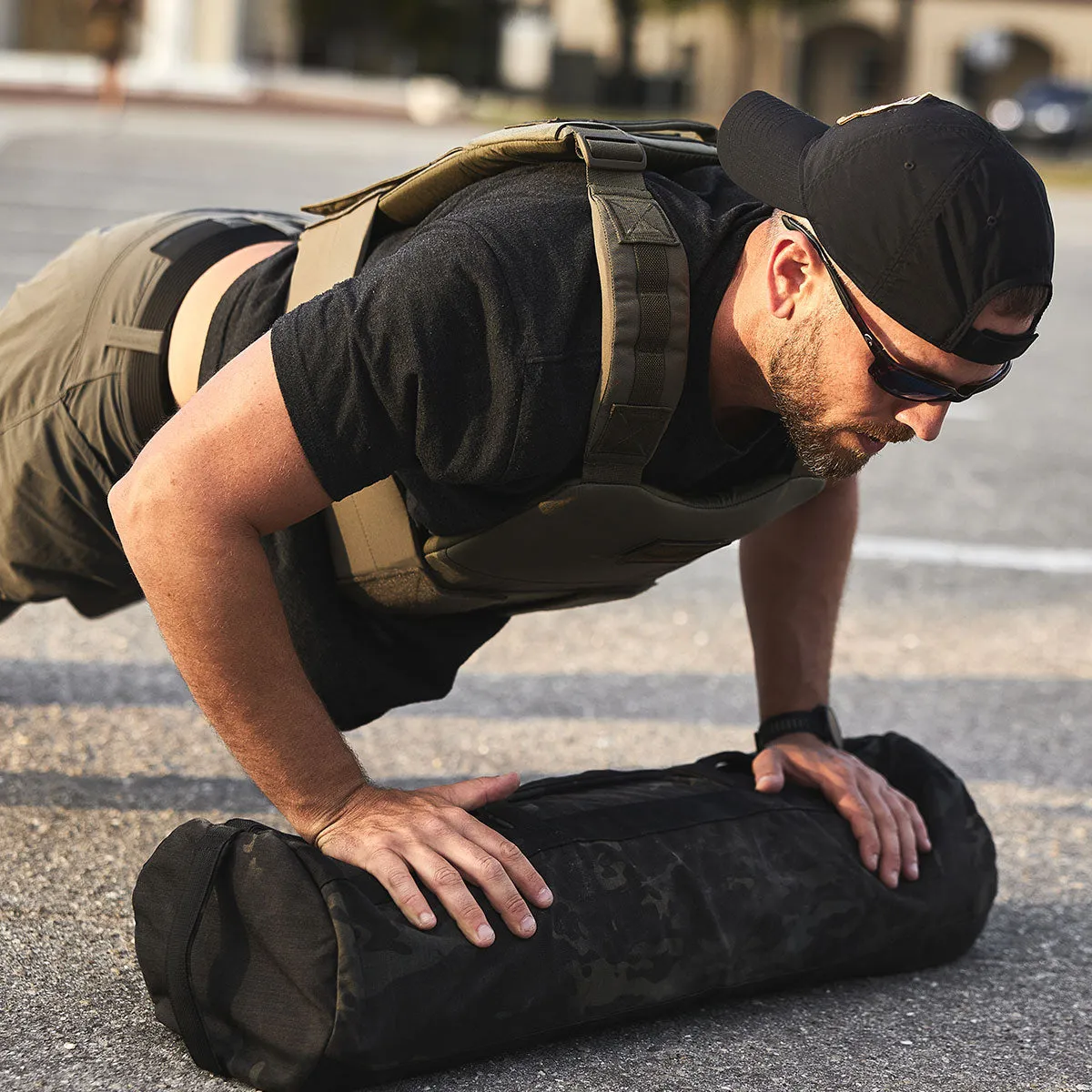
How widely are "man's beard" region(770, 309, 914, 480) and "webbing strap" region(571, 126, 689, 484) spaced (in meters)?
0.15

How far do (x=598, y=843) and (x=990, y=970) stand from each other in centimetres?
74

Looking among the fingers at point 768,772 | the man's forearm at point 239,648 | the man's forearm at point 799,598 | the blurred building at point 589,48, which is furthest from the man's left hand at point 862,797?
the blurred building at point 589,48

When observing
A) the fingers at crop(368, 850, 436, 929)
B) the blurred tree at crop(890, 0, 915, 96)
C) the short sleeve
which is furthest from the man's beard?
the blurred tree at crop(890, 0, 915, 96)

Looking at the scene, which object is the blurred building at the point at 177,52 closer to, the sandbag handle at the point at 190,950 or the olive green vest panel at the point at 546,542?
the olive green vest panel at the point at 546,542

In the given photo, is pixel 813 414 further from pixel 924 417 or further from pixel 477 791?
pixel 477 791

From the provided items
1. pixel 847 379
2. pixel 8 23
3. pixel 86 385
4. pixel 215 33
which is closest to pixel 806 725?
pixel 847 379

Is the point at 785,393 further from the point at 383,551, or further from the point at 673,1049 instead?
the point at 673,1049

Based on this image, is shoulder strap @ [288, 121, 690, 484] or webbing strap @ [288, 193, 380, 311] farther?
webbing strap @ [288, 193, 380, 311]

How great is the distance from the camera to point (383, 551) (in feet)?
8.10

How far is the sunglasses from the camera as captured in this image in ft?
7.03

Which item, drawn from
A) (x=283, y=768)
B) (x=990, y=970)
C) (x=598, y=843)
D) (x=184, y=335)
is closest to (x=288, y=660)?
(x=283, y=768)

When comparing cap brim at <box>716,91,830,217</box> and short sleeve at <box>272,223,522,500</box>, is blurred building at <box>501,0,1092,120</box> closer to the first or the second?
cap brim at <box>716,91,830,217</box>

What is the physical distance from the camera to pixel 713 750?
3537mm

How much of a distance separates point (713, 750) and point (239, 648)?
1622mm
